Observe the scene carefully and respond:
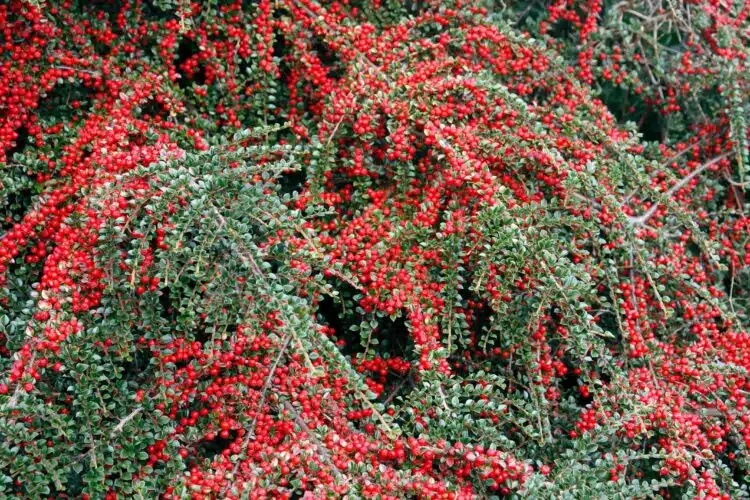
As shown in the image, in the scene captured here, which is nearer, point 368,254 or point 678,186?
point 368,254

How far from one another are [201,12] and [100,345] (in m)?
1.23

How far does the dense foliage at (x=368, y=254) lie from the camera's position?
210 centimetres

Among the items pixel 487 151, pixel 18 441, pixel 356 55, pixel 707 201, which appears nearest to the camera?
pixel 18 441

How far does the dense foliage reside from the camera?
2.10 m

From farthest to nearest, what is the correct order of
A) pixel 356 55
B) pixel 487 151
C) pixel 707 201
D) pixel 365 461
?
1. pixel 707 201
2. pixel 356 55
3. pixel 487 151
4. pixel 365 461

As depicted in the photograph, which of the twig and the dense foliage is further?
the twig

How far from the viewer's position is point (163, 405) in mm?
2105

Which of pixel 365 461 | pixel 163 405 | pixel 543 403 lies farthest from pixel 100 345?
pixel 543 403

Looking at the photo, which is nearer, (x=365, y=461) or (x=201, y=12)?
(x=365, y=461)

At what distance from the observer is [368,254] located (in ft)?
7.58

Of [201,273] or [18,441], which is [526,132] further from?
[18,441]

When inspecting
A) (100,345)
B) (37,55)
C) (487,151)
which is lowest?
(100,345)

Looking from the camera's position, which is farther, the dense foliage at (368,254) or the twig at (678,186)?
the twig at (678,186)

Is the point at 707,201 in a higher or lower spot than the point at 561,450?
higher
